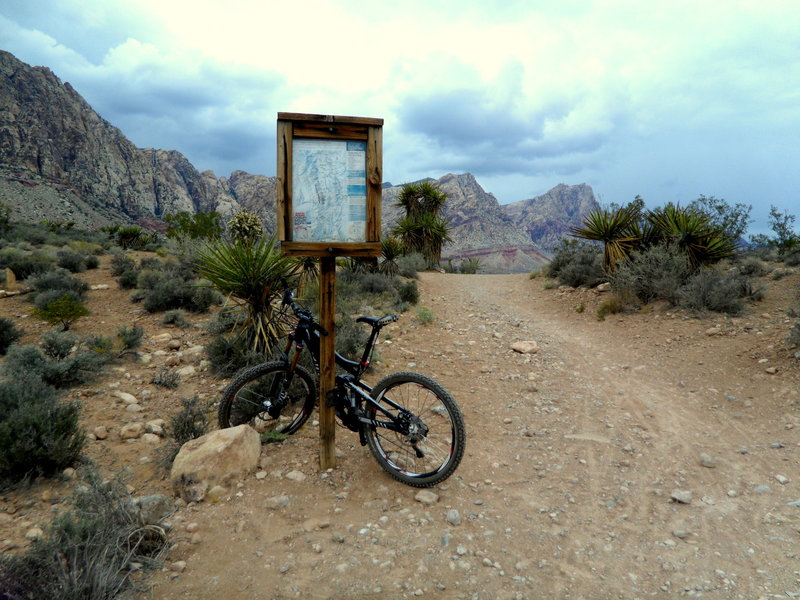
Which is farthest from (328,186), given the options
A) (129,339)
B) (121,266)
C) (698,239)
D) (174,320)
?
(121,266)

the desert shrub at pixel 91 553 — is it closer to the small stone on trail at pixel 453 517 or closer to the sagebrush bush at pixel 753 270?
the small stone on trail at pixel 453 517

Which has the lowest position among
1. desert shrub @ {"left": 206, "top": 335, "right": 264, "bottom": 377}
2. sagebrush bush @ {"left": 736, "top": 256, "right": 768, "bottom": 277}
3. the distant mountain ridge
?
desert shrub @ {"left": 206, "top": 335, "right": 264, "bottom": 377}

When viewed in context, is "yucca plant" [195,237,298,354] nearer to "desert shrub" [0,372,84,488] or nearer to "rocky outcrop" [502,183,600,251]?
"desert shrub" [0,372,84,488]

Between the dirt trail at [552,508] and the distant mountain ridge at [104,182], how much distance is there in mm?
37566

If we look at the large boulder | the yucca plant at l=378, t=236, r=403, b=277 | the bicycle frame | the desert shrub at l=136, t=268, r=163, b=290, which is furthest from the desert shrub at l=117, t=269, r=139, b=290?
the bicycle frame

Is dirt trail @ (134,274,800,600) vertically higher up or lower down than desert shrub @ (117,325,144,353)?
lower down

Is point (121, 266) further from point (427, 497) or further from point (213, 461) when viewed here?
point (427, 497)

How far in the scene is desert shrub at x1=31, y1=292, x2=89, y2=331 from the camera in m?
7.35

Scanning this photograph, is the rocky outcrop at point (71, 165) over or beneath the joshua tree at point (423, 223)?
over

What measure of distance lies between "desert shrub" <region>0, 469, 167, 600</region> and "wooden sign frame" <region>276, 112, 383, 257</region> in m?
1.93

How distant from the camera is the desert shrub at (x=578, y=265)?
1209cm

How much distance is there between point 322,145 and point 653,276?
28.5ft

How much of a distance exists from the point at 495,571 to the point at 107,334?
24.7ft

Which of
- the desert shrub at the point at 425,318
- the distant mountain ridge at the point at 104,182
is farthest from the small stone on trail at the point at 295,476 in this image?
the distant mountain ridge at the point at 104,182
